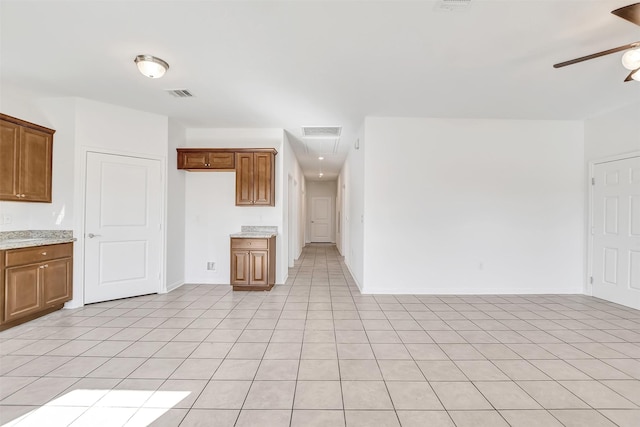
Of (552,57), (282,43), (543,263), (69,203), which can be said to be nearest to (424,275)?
(543,263)

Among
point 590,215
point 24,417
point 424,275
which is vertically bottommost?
point 24,417

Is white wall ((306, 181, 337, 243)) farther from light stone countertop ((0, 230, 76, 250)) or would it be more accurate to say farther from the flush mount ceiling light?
the flush mount ceiling light

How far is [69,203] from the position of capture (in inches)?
144

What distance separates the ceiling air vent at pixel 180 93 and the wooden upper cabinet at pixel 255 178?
4.10 ft

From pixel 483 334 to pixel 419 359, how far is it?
1012 mm

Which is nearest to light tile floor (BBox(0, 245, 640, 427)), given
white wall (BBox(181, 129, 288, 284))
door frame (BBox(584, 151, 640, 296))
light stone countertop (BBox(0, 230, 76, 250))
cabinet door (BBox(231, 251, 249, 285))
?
door frame (BBox(584, 151, 640, 296))

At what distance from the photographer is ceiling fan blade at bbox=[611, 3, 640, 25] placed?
1731mm

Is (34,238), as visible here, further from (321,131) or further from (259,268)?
(321,131)

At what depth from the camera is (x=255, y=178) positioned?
4.68m

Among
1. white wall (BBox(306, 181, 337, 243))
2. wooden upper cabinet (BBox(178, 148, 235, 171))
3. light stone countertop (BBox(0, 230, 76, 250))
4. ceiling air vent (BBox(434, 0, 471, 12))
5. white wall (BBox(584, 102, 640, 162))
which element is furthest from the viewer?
white wall (BBox(306, 181, 337, 243))

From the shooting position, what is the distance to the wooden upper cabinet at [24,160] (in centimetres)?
315

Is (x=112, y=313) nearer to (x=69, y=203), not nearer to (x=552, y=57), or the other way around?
(x=69, y=203)

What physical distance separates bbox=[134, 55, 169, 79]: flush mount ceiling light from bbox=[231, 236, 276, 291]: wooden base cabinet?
249 cm

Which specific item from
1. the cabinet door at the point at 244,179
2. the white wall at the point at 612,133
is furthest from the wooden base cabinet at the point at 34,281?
the white wall at the point at 612,133
